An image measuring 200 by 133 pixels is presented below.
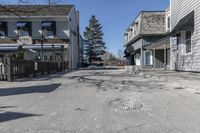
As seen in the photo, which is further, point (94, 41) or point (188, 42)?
point (94, 41)

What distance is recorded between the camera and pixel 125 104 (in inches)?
280

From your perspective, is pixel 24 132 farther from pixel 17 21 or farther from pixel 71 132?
pixel 17 21

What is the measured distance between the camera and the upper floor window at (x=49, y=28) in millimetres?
32725

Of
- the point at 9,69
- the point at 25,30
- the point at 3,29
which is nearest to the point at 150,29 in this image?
the point at 25,30

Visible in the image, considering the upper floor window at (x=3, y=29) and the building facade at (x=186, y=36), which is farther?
the upper floor window at (x=3, y=29)

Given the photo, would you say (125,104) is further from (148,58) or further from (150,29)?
(148,58)

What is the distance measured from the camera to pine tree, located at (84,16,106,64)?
66125 millimetres

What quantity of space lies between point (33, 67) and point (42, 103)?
38.8ft

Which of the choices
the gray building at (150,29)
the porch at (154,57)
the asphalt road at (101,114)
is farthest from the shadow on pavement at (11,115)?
the gray building at (150,29)

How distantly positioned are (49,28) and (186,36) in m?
21.1

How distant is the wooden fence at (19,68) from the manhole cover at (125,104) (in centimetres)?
906

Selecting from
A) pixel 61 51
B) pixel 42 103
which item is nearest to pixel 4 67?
pixel 42 103

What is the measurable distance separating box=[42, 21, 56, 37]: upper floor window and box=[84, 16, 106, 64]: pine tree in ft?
105

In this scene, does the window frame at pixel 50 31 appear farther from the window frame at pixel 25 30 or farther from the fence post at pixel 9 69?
the fence post at pixel 9 69
